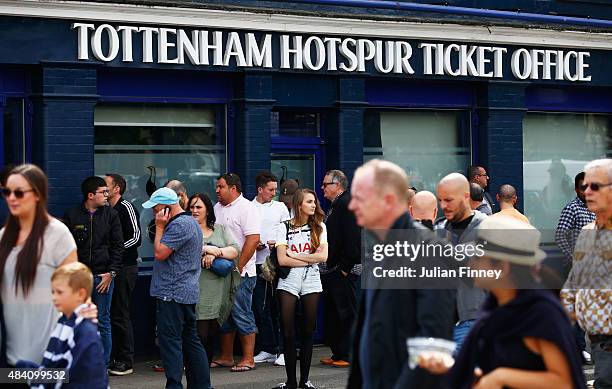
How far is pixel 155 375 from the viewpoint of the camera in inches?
496

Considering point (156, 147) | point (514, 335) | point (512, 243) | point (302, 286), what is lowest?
point (302, 286)

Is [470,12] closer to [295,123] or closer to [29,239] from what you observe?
[295,123]

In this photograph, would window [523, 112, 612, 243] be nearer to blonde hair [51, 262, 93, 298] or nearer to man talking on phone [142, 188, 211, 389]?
man talking on phone [142, 188, 211, 389]

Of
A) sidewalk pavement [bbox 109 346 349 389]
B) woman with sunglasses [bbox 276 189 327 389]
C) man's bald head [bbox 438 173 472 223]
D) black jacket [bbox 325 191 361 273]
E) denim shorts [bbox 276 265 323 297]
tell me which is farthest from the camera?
black jacket [bbox 325 191 361 273]

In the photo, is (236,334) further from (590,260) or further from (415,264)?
(415,264)

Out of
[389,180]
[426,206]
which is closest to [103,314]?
[426,206]

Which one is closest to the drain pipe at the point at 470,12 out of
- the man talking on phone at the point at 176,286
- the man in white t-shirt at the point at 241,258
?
the man in white t-shirt at the point at 241,258

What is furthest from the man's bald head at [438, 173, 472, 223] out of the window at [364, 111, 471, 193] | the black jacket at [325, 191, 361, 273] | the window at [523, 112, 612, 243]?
the window at [523, 112, 612, 243]

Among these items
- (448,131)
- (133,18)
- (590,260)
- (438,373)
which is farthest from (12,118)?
(438,373)

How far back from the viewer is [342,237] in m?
12.6

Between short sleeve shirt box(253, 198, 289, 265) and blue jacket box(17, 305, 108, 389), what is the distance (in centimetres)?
637

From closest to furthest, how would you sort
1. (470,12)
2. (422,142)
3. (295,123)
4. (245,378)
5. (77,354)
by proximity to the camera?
(77,354), (245,378), (295,123), (470,12), (422,142)

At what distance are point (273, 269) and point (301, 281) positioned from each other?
99 centimetres

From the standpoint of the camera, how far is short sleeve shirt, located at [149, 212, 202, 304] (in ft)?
34.5
